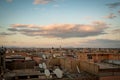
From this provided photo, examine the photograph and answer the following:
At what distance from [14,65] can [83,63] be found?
6807 mm

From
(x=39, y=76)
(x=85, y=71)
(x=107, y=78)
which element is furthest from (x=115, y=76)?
(x=39, y=76)

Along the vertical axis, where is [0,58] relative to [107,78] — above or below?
above

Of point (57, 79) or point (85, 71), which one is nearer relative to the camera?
point (57, 79)

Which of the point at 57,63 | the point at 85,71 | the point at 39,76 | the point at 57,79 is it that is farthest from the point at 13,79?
the point at 57,63

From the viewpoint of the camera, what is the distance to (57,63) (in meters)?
22.3

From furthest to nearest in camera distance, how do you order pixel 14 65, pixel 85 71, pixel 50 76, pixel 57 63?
1. pixel 57 63
2. pixel 14 65
3. pixel 85 71
4. pixel 50 76

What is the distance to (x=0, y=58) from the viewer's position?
13258mm

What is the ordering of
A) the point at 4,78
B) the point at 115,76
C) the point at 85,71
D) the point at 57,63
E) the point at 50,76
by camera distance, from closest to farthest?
the point at 4,78
the point at 50,76
the point at 115,76
the point at 85,71
the point at 57,63

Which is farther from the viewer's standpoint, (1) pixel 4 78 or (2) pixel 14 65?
(2) pixel 14 65

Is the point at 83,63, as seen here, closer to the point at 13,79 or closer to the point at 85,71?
the point at 85,71

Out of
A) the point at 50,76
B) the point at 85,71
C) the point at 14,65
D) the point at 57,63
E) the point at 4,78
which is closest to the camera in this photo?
the point at 4,78

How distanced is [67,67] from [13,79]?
7521mm

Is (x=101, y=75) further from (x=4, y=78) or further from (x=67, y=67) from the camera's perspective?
(x=4, y=78)

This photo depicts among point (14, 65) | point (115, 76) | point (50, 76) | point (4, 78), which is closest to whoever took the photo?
point (4, 78)
